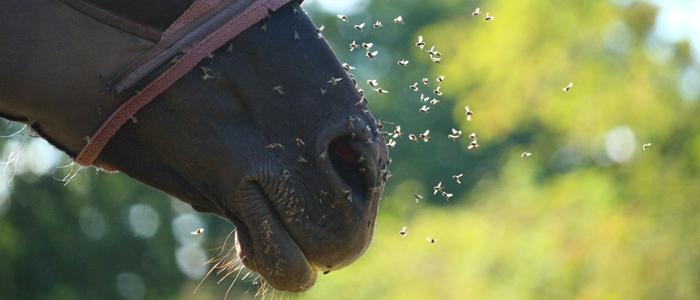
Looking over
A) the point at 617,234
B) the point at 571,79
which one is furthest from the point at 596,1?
the point at 617,234

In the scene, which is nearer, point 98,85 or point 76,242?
point 98,85

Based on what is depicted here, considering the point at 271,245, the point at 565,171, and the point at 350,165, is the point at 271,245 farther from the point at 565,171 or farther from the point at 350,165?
the point at 565,171

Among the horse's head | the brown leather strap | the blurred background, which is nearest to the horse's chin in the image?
the horse's head

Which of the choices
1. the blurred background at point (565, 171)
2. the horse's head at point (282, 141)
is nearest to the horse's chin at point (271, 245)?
the horse's head at point (282, 141)

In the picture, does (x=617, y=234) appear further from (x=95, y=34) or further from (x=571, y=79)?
(x=95, y=34)

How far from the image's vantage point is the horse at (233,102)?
375 centimetres

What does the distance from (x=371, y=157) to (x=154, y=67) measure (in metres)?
0.64

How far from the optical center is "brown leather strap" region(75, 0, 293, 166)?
148 inches

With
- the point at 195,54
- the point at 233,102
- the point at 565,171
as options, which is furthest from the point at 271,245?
the point at 565,171

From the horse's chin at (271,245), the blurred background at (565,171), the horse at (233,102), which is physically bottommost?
the blurred background at (565,171)

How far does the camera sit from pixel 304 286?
3.85 metres

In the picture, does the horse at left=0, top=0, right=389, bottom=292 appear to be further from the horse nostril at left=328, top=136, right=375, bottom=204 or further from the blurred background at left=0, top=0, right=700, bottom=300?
the blurred background at left=0, top=0, right=700, bottom=300

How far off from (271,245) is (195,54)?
561 millimetres

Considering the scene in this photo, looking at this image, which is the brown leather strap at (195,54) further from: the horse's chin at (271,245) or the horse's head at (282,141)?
the horse's chin at (271,245)
